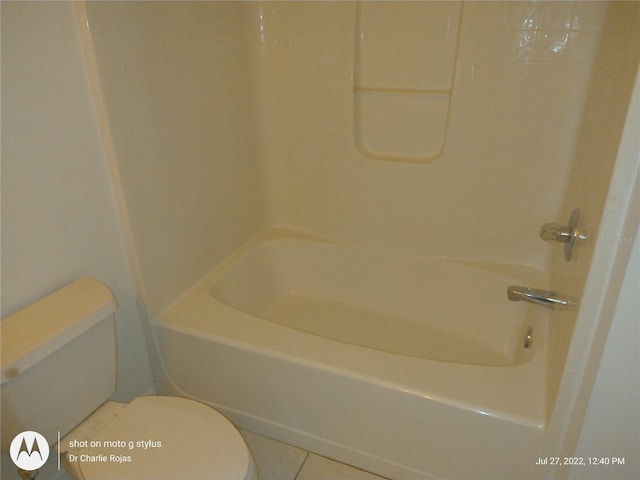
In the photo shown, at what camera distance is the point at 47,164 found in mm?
1162

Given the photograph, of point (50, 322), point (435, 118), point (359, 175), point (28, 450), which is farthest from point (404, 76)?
point (28, 450)

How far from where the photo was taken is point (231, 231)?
6.37 ft

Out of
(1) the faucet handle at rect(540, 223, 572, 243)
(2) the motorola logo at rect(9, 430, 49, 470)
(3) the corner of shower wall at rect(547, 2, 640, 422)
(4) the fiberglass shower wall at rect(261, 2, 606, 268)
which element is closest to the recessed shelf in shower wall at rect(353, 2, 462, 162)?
(4) the fiberglass shower wall at rect(261, 2, 606, 268)

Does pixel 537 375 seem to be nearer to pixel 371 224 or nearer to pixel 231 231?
pixel 371 224

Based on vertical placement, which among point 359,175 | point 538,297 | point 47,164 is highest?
point 47,164

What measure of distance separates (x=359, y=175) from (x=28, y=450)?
5.03 feet

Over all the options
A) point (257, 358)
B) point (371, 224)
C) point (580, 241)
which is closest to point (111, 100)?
point (257, 358)

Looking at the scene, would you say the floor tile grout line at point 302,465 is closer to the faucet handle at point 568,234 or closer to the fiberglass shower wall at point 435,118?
the fiberglass shower wall at point 435,118

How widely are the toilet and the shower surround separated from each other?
0.29 metres

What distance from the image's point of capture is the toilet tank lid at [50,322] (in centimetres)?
101

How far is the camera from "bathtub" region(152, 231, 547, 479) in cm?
124

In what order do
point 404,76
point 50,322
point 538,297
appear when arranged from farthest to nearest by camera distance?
point 404,76 → point 538,297 → point 50,322

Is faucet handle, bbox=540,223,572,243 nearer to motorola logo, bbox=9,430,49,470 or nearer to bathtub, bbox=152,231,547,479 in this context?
bathtub, bbox=152,231,547,479

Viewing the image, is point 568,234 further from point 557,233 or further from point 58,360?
point 58,360
